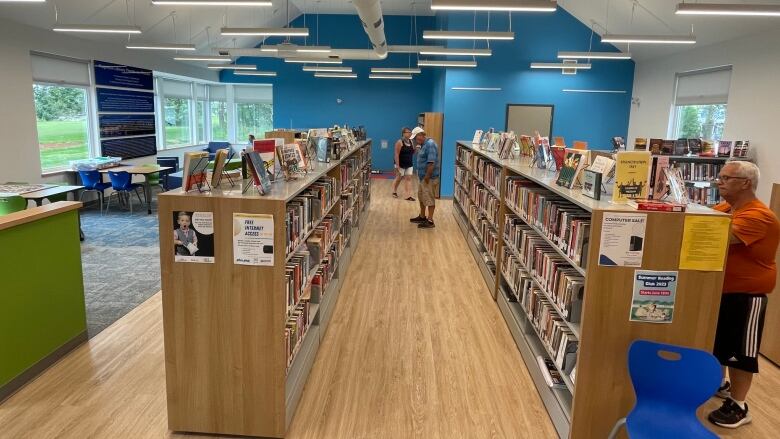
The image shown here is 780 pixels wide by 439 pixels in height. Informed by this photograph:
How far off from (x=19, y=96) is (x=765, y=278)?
10499 millimetres

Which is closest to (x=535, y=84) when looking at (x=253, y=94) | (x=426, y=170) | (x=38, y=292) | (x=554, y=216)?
(x=426, y=170)

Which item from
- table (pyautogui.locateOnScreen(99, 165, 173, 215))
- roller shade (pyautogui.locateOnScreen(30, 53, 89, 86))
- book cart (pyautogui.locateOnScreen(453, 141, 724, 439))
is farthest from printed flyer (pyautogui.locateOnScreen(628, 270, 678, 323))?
roller shade (pyautogui.locateOnScreen(30, 53, 89, 86))

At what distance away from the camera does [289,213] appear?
3375 millimetres

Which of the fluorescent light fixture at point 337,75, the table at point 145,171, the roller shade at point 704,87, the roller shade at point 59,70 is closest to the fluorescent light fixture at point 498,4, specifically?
the roller shade at point 704,87

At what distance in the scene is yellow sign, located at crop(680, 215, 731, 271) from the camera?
2.69 meters

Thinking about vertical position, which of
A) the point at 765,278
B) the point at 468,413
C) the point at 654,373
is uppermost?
the point at 765,278

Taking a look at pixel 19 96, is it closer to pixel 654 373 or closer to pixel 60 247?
pixel 60 247

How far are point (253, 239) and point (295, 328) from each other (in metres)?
0.96

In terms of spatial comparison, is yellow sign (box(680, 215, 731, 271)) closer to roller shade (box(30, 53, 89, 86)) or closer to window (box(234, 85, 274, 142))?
roller shade (box(30, 53, 89, 86))

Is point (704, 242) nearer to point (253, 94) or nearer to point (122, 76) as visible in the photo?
point (122, 76)

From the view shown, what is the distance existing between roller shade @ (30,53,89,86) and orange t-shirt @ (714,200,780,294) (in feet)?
35.8

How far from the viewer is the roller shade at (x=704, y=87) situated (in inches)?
392

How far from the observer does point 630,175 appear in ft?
9.60

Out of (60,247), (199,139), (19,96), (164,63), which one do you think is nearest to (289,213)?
(60,247)
